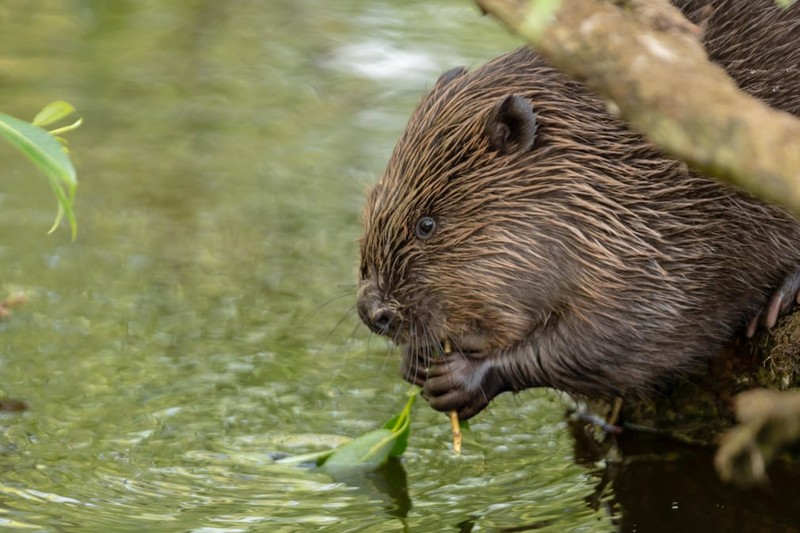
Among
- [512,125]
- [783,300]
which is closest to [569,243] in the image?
[512,125]

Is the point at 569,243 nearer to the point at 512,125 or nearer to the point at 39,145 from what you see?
the point at 512,125

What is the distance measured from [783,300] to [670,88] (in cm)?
184

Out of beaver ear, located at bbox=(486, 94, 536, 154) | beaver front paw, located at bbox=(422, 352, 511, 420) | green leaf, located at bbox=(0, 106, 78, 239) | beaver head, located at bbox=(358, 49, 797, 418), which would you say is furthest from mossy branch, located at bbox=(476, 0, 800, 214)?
beaver front paw, located at bbox=(422, 352, 511, 420)

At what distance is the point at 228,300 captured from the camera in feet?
16.5

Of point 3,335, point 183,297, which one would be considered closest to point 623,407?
point 183,297

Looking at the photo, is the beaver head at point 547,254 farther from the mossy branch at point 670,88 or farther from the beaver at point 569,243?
the mossy branch at point 670,88

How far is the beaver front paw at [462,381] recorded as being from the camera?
11.6ft

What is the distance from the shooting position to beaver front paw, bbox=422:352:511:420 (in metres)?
3.53

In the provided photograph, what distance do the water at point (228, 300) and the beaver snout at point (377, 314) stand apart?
20.0 inches

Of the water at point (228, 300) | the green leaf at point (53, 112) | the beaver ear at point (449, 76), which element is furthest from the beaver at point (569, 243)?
the green leaf at point (53, 112)

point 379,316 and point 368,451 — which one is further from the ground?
point 379,316

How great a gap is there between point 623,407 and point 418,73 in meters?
3.46

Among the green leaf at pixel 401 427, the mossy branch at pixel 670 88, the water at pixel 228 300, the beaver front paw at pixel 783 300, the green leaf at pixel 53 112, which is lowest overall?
the water at pixel 228 300

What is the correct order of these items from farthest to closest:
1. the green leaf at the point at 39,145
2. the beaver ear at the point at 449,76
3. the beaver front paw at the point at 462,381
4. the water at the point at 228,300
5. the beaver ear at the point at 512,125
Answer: the beaver ear at the point at 449,76 < the water at the point at 228,300 < the beaver front paw at the point at 462,381 < the beaver ear at the point at 512,125 < the green leaf at the point at 39,145
